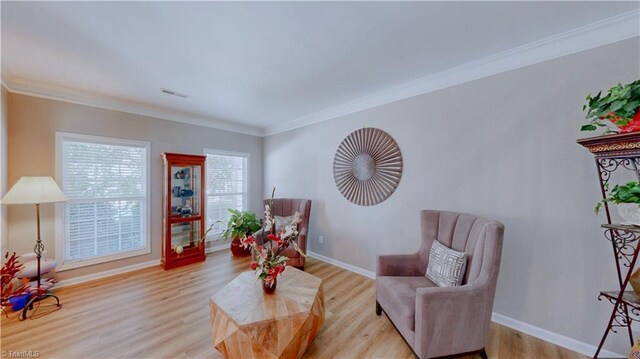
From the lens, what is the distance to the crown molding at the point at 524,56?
5.40ft

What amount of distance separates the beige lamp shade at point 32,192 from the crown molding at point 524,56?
3681 mm

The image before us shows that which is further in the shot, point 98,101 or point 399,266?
point 98,101

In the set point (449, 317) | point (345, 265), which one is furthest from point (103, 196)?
point (449, 317)

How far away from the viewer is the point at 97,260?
3029 millimetres

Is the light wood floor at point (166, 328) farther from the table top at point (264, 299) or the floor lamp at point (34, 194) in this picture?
the table top at point (264, 299)

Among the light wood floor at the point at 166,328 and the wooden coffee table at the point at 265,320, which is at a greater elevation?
the wooden coffee table at the point at 265,320

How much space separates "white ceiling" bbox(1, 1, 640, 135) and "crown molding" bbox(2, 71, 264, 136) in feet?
0.17

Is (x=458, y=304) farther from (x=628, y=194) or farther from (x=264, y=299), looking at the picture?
(x=264, y=299)

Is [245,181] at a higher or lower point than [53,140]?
lower

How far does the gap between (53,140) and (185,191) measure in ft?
5.13

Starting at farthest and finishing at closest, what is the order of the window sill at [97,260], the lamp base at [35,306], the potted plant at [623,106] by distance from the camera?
the window sill at [97,260], the lamp base at [35,306], the potted plant at [623,106]

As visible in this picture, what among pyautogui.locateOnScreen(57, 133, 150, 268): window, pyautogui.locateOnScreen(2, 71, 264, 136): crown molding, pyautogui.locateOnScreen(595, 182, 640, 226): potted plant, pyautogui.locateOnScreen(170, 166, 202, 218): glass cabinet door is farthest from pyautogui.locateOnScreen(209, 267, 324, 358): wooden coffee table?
pyautogui.locateOnScreen(2, 71, 264, 136): crown molding

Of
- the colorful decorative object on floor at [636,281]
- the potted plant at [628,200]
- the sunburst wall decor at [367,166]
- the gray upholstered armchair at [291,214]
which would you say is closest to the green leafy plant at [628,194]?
the potted plant at [628,200]

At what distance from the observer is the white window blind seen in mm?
2891
